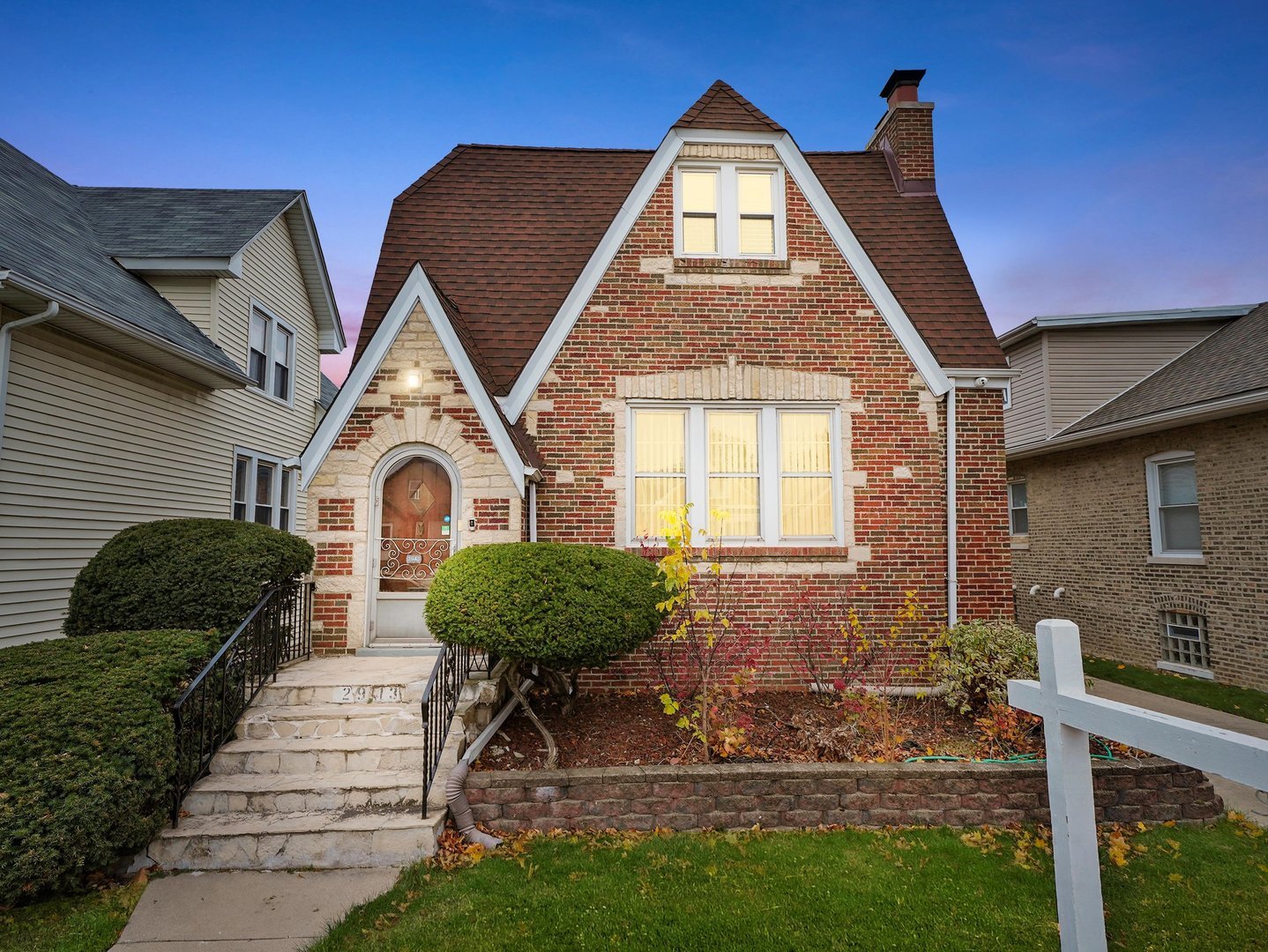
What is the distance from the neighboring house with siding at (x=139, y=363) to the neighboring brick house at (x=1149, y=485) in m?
13.7

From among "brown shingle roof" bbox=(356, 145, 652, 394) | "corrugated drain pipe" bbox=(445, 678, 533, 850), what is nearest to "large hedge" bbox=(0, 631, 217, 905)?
"corrugated drain pipe" bbox=(445, 678, 533, 850)

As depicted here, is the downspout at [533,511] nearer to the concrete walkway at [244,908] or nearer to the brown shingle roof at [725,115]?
the concrete walkway at [244,908]

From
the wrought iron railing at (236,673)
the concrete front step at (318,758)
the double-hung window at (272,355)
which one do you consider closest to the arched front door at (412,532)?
the wrought iron railing at (236,673)

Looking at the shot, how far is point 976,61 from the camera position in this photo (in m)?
19.0

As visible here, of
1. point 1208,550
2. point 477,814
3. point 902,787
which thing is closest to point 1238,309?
point 1208,550

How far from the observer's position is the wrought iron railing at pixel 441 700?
5.29 meters

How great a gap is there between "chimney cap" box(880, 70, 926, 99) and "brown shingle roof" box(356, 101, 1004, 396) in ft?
3.43

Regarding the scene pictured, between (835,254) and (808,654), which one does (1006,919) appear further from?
(835,254)

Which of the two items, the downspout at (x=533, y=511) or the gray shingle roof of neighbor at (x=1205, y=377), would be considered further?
the gray shingle roof of neighbor at (x=1205, y=377)

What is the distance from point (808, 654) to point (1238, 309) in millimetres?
14533

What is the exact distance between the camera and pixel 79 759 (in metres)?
4.40

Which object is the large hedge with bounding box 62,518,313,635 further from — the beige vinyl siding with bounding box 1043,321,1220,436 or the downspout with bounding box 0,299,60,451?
the beige vinyl siding with bounding box 1043,321,1220,436

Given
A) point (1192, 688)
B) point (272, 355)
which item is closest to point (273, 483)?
point (272, 355)

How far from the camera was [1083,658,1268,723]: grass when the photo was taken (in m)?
9.23
